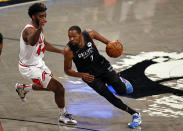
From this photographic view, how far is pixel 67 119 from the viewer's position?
837 centimetres

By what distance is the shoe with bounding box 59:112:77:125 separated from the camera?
836 centimetres

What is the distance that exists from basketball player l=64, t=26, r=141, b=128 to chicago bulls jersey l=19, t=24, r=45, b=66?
0.44 meters

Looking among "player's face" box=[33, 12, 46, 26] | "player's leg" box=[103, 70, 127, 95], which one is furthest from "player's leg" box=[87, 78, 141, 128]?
"player's face" box=[33, 12, 46, 26]

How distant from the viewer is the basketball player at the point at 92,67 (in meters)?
7.91

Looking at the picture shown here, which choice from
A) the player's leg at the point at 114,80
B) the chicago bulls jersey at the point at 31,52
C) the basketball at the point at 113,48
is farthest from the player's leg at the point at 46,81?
the basketball at the point at 113,48

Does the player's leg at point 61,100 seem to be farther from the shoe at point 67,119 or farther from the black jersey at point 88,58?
the black jersey at point 88,58

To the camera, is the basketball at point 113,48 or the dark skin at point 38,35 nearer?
the dark skin at point 38,35

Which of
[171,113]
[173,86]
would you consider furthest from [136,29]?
[171,113]

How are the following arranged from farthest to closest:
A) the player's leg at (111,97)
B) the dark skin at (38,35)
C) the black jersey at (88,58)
A: 1. the player's leg at (111,97)
2. the black jersey at (88,58)
3. the dark skin at (38,35)

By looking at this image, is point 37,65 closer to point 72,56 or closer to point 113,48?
point 72,56

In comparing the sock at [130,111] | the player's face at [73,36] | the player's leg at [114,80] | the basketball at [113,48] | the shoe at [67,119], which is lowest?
the shoe at [67,119]

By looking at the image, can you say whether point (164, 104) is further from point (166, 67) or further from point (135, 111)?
point (166, 67)

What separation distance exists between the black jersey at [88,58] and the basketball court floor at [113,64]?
0.91 metres

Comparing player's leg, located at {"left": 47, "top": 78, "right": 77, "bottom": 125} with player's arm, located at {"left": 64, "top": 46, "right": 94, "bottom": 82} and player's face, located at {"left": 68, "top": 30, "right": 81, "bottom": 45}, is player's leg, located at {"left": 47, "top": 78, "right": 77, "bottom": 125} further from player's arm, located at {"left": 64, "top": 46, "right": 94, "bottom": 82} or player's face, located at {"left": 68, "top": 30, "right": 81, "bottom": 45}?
player's face, located at {"left": 68, "top": 30, "right": 81, "bottom": 45}
